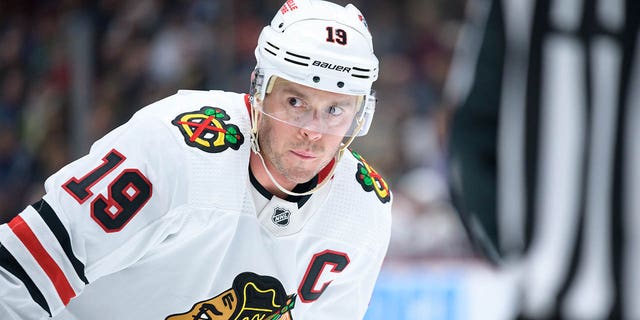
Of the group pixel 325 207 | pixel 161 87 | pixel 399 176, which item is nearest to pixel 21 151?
pixel 161 87

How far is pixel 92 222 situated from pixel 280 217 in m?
0.47

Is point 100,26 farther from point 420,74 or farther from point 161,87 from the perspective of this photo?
point 420,74

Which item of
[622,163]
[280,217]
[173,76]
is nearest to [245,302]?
[280,217]

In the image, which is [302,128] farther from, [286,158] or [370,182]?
[370,182]

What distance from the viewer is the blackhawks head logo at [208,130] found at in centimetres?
210

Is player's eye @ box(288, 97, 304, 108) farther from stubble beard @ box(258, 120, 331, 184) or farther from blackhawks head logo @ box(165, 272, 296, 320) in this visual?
blackhawks head logo @ box(165, 272, 296, 320)

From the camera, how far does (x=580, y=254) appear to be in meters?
0.42

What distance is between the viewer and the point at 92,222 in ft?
6.37

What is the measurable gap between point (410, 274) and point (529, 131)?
4.34 metres

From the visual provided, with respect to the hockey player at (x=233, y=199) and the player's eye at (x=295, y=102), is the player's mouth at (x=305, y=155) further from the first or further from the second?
the player's eye at (x=295, y=102)

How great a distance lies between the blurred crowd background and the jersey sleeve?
9.01 ft

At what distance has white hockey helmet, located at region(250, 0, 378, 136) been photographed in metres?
2.11

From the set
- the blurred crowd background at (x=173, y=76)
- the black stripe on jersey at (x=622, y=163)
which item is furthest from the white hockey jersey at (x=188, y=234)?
the blurred crowd background at (x=173, y=76)

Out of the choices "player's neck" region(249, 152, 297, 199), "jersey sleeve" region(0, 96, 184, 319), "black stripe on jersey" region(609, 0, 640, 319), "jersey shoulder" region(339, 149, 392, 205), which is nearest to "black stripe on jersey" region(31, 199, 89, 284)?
"jersey sleeve" region(0, 96, 184, 319)
